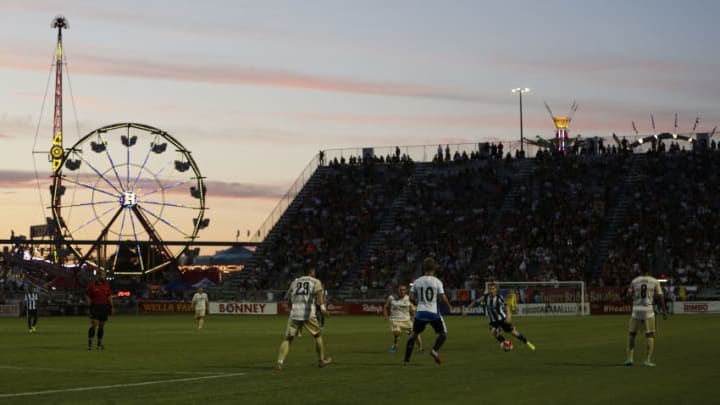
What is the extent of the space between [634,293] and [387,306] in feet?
36.4

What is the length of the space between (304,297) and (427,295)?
8.52 feet

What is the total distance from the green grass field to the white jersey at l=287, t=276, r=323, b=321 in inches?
45.6

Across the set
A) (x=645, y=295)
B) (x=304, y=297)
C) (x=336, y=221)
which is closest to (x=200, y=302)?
(x=304, y=297)

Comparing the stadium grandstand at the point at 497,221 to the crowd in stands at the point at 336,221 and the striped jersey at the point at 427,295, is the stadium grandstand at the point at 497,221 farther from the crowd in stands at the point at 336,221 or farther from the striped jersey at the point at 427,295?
the striped jersey at the point at 427,295

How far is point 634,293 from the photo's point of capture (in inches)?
1005

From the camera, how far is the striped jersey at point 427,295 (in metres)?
24.8

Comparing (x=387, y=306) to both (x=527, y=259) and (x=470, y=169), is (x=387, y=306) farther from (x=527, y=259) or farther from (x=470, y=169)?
(x=470, y=169)

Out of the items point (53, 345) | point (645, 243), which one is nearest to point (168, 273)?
point (645, 243)

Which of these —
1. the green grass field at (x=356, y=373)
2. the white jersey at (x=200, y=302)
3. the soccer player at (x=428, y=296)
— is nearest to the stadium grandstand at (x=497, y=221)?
the white jersey at (x=200, y=302)

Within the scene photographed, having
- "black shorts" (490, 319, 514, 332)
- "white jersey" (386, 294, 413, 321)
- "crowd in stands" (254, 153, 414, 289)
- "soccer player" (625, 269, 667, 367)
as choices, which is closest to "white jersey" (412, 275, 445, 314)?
"soccer player" (625, 269, 667, 367)

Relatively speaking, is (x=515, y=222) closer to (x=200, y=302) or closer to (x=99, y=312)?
(x=200, y=302)

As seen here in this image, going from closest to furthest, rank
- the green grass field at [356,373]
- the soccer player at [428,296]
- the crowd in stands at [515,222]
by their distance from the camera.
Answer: the green grass field at [356,373], the soccer player at [428,296], the crowd in stands at [515,222]

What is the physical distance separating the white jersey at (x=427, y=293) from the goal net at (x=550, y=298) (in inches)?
1783

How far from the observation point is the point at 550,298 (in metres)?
70.4
